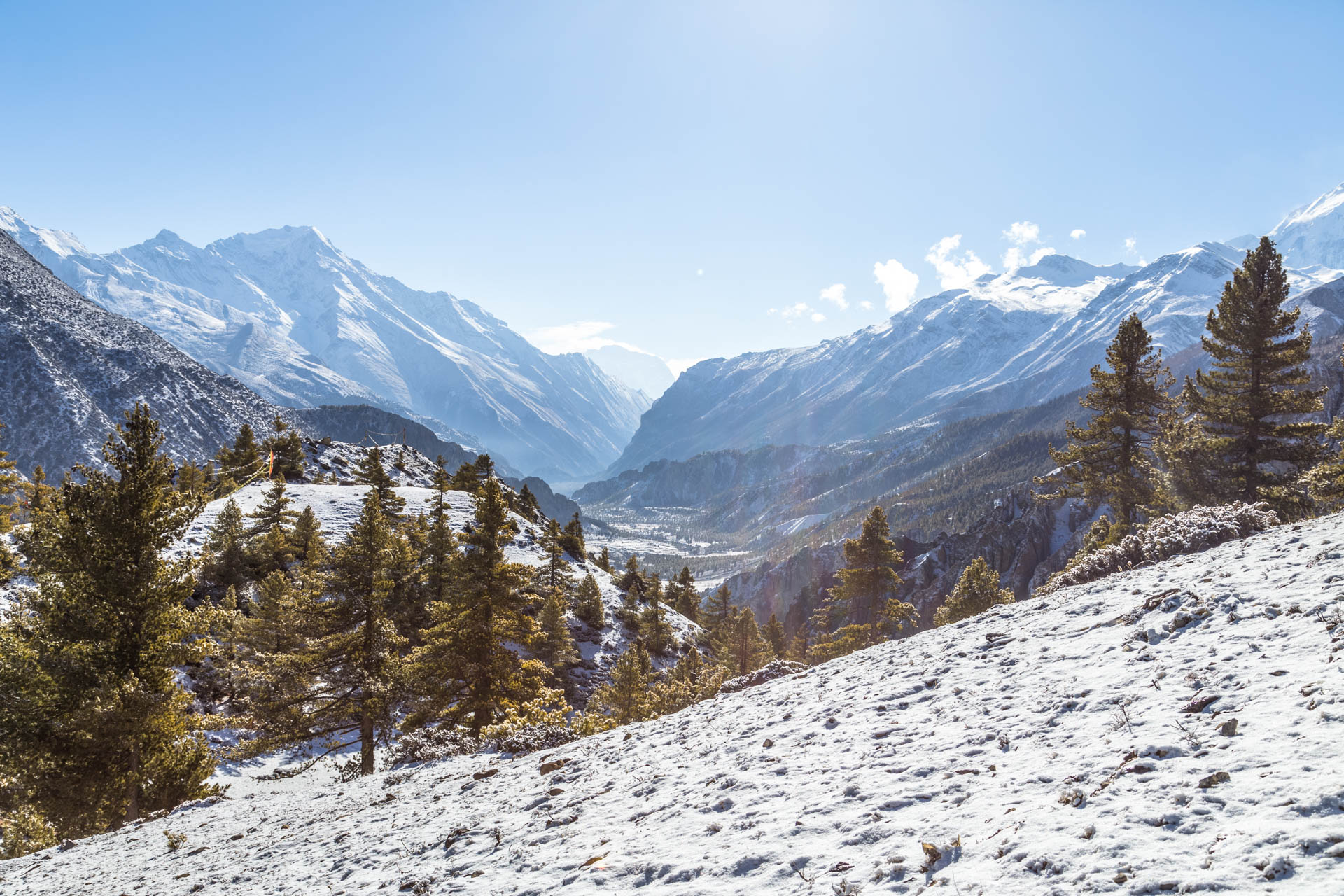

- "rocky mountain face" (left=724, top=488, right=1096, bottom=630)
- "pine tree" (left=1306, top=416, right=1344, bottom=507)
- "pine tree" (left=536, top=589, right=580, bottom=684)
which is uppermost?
"pine tree" (left=1306, top=416, right=1344, bottom=507)

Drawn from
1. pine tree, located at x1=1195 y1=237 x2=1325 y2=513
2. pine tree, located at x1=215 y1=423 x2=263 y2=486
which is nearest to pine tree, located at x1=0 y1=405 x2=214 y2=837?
pine tree, located at x1=1195 y1=237 x2=1325 y2=513

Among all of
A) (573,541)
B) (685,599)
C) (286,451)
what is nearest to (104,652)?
(286,451)

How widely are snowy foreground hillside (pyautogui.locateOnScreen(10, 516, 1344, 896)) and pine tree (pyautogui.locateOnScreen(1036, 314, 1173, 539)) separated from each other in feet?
53.2

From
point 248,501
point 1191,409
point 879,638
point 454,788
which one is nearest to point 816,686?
point 454,788

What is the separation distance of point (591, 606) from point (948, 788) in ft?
172

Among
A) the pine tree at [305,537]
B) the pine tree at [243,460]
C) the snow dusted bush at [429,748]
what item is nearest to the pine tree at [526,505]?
the pine tree at [243,460]

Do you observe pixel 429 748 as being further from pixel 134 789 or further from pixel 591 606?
pixel 591 606

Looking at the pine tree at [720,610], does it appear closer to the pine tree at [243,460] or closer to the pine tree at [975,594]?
the pine tree at [975,594]

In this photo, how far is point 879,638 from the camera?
3928cm

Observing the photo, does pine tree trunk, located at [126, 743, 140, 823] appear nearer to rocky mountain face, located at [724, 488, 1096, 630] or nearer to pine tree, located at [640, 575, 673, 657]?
pine tree, located at [640, 575, 673, 657]

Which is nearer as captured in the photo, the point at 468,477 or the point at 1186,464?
the point at 1186,464

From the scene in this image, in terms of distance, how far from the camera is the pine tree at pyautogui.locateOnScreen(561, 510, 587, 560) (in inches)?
3007

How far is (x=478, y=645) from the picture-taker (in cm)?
2289

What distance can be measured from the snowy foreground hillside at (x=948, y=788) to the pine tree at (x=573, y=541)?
62.5 m
